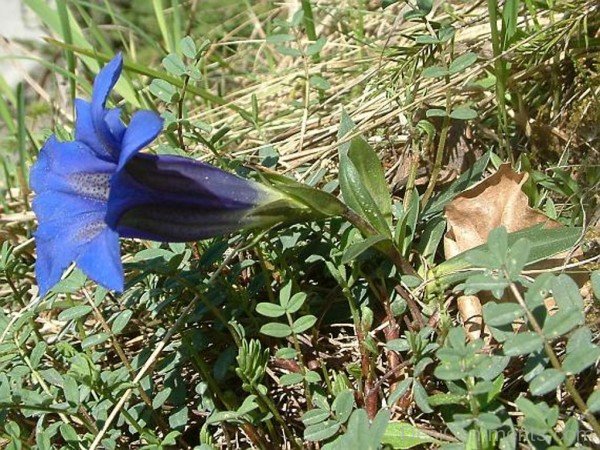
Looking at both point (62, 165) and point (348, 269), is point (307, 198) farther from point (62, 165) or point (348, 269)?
point (62, 165)

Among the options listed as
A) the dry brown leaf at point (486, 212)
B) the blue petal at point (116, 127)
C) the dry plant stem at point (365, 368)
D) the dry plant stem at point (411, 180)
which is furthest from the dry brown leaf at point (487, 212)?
the blue petal at point (116, 127)

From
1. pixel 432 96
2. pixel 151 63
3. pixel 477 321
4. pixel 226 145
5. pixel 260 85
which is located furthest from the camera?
pixel 151 63

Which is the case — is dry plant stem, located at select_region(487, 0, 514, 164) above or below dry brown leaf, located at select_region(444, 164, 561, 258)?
above

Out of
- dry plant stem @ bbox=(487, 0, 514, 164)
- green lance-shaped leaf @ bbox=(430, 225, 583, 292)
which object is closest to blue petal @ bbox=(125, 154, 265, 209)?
green lance-shaped leaf @ bbox=(430, 225, 583, 292)

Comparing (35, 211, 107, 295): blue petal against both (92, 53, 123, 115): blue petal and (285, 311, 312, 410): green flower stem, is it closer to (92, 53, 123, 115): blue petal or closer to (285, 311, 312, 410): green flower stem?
(92, 53, 123, 115): blue petal

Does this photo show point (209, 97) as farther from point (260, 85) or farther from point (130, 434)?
point (130, 434)

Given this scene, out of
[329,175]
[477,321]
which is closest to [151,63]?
[329,175]

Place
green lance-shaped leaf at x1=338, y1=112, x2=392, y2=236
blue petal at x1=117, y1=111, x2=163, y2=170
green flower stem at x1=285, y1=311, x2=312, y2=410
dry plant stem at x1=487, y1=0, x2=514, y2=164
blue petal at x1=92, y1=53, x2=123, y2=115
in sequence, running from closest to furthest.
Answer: blue petal at x1=117, y1=111, x2=163, y2=170 → blue petal at x1=92, y1=53, x2=123, y2=115 → green flower stem at x1=285, y1=311, x2=312, y2=410 → green lance-shaped leaf at x1=338, y1=112, x2=392, y2=236 → dry plant stem at x1=487, y1=0, x2=514, y2=164
